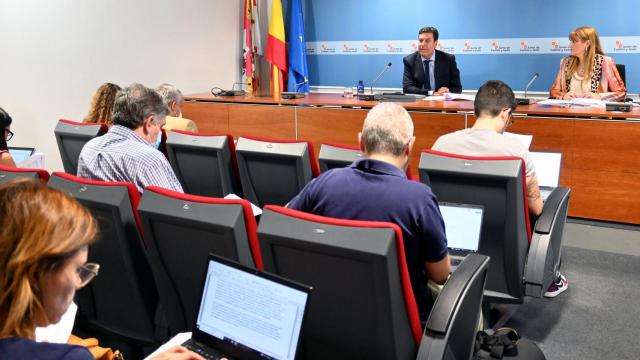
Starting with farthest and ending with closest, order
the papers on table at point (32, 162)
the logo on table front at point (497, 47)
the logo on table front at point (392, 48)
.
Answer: the logo on table front at point (392, 48) → the logo on table front at point (497, 47) → the papers on table at point (32, 162)

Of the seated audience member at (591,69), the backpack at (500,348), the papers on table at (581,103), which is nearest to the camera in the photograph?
the backpack at (500,348)

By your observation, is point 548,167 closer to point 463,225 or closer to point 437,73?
point 463,225

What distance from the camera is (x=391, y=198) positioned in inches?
74.1

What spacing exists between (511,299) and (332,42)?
5.57m

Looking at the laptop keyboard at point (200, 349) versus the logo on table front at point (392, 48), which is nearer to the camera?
the laptop keyboard at point (200, 349)

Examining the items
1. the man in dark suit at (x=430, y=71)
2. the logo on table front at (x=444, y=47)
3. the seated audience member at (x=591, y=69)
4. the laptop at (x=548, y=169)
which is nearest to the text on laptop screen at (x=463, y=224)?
the laptop at (x=548, y=169)

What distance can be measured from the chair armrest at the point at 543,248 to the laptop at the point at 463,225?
1.01 ft

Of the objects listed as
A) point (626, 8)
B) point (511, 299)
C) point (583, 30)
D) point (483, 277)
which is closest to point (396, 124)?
point (483, 277)

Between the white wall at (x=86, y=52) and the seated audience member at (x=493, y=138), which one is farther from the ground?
the white wall at (x=86, y=52)

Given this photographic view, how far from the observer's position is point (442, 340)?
1766 mm

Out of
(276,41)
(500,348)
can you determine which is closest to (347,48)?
(276,41)

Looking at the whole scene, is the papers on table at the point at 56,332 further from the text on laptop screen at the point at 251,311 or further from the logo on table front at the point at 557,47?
the logo on table front at the point at 557,47

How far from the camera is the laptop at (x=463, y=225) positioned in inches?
99.7

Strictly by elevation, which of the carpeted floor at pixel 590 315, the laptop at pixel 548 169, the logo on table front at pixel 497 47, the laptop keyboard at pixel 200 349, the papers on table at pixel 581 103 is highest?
the logo on table front at pixel 497 47
